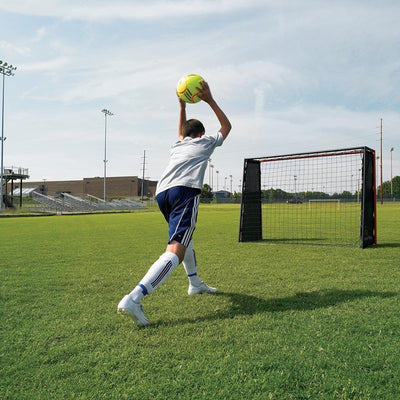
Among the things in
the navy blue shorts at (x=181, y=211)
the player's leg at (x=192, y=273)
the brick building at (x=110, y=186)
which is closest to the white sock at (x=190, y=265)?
the player's leg at (x=192, y=273)

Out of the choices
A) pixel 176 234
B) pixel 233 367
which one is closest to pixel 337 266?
pixel 176 234

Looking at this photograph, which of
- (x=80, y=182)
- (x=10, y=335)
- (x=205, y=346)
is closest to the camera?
(x=205, y=346)

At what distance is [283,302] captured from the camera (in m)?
3.57

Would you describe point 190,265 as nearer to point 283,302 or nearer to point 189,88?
point 283,302

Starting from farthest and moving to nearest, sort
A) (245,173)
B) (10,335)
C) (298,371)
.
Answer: (245,173), (10,335), (298,371)

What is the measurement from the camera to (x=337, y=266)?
550 cm

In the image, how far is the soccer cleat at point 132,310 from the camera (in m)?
2.84

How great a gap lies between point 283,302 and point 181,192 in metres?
1.59

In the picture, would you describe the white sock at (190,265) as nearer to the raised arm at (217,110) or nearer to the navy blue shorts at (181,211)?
the navy blue shorts at (181,211)

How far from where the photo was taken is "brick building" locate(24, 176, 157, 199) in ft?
273

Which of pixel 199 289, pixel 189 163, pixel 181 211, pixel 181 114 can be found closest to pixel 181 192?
pixel 181 211

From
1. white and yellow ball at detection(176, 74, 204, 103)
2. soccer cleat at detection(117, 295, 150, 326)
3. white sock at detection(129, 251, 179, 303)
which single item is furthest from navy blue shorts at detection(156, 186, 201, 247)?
white and yellow ball at detection(176, 74, 204, 103)

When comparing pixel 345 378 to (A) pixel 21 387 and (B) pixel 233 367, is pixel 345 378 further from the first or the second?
(A) pixel 21 387

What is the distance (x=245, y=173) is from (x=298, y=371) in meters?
7.05
